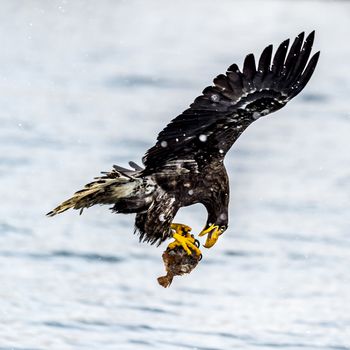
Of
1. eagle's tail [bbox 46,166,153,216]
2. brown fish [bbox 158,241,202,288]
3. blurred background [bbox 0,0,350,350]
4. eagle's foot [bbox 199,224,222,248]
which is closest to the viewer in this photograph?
eagle's tail [bbox 46,166,153,216]

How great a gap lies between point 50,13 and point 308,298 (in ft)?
42.1

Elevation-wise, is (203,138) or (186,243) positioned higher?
(203,138)

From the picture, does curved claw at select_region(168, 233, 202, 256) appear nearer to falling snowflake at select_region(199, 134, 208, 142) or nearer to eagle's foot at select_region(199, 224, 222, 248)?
eagle's foot at select_region(199, 224, 222, 248)

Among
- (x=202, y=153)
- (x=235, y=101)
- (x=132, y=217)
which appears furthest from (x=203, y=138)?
(x=132, y=217)

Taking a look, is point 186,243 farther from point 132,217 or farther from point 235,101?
point 132,217

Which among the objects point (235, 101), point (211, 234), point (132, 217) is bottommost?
point (211, 234)

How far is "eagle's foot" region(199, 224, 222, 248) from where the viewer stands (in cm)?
774

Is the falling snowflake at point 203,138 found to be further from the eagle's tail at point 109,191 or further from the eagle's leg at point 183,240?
the eagle's leg at point 183,240

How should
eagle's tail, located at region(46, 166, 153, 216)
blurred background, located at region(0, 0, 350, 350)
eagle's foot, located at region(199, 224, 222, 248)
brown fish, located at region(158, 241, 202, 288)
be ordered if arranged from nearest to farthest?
1. eagle's tail, located at region(46, 166, 153, 216)
2. brown fish, located at region(158, 241, 202, 288)
3. eagle's foot, located at region(199, 224, 222, 248)
4. blurred background, located at region(0, 0, 350, 350)

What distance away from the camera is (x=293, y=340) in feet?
29.4

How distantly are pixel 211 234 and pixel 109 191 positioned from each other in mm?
699

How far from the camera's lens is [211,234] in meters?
7.76

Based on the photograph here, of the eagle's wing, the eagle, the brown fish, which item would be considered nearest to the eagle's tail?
the eagle

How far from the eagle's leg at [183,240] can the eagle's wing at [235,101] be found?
0.45m
